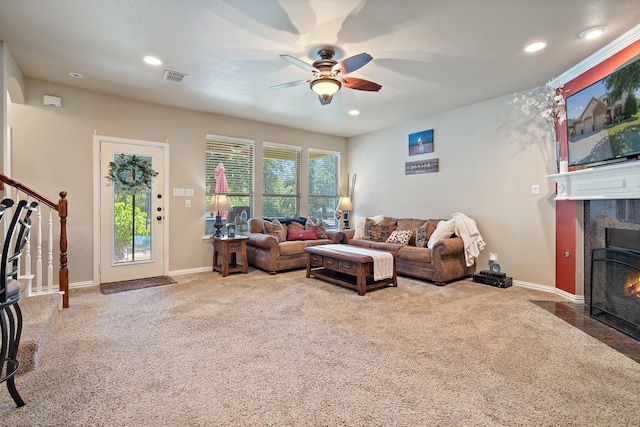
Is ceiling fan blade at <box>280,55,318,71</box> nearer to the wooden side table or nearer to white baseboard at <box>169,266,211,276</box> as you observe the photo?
the wooden side table

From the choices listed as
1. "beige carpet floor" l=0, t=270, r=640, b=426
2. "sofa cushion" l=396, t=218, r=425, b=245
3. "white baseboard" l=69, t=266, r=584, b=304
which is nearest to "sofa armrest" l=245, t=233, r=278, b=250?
"white baseboard" l=69, t=266, r=584, b=304

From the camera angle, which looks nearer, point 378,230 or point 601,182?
point 601,182

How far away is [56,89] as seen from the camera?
13.2 ft

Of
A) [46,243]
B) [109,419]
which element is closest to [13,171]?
[46,243]

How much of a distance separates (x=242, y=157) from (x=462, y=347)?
181 inches

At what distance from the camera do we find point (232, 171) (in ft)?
18.3

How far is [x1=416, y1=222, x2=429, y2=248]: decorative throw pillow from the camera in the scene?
4.79 metres

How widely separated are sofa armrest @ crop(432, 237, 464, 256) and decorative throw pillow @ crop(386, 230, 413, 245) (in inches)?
30.0

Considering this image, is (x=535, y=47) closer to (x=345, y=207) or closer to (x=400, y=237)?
(x=400, y=237)

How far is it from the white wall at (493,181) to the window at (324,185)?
1.41 m

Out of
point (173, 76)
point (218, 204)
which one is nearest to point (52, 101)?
point (173, 76)

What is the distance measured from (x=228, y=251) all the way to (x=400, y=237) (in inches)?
108

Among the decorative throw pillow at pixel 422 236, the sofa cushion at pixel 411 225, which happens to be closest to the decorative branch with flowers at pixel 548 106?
the decorative throw pillow at pixel 422 236

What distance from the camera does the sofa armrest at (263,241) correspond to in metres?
4.85
